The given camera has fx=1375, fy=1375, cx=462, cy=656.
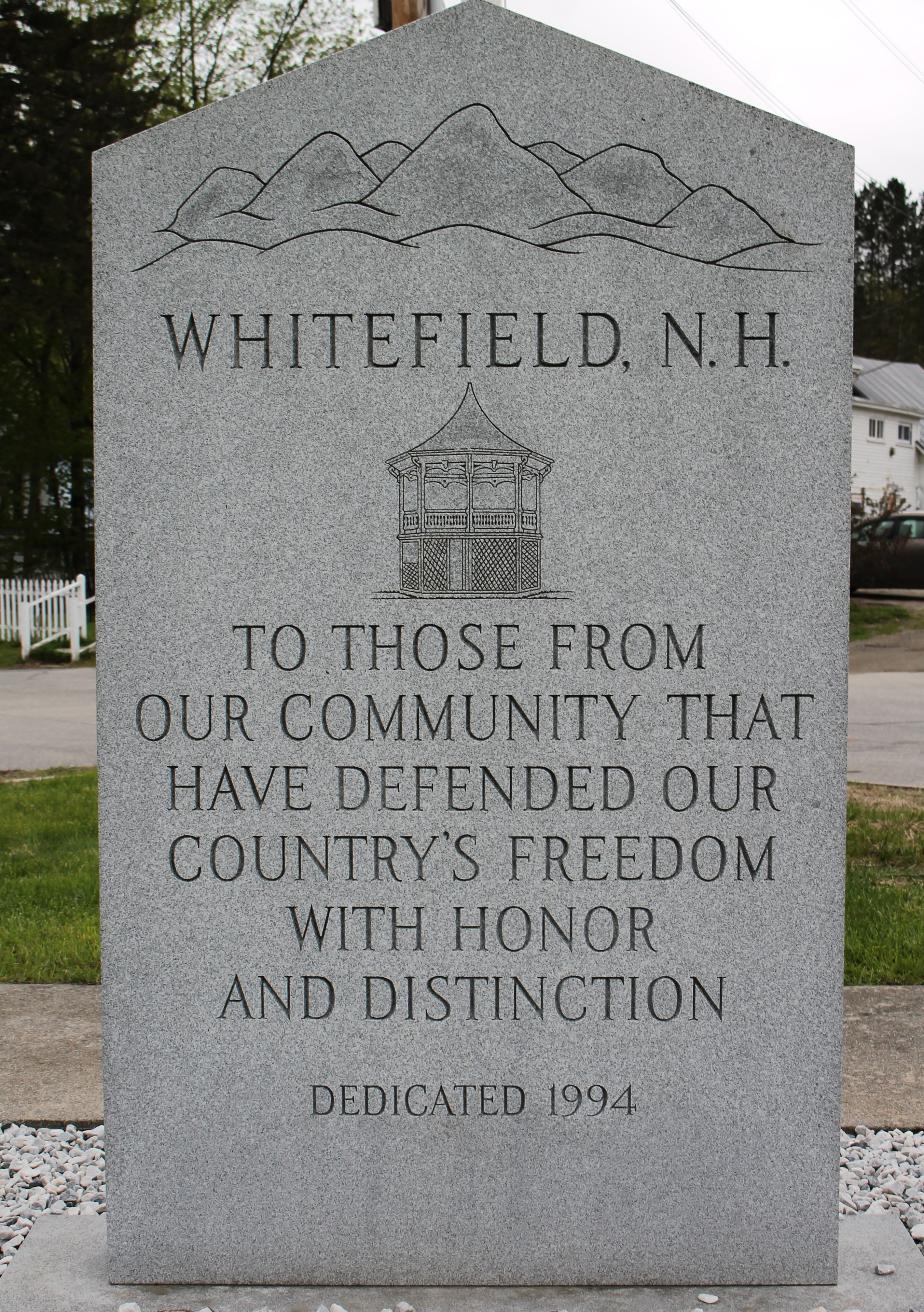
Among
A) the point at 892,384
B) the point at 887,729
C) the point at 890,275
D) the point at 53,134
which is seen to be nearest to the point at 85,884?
the point at 887,729

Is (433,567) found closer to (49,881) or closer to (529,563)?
(529,563)

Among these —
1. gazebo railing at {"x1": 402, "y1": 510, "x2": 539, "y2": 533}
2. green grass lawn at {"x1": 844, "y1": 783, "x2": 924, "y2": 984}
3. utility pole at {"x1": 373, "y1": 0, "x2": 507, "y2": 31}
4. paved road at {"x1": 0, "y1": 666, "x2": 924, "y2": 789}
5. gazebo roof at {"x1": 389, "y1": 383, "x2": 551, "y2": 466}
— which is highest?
utility pole at {"x1": 373, "y1": 0, "x2": 507, "y2": 31}

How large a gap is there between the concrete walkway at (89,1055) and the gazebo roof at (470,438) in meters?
2.31

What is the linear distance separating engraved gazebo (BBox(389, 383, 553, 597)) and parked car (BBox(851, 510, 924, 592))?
878 inches

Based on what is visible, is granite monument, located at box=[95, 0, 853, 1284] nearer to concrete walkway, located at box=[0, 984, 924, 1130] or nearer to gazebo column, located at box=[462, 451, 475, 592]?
gazebo column, located at box=[462, 451, 475, 592]

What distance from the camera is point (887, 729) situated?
12.2 metres

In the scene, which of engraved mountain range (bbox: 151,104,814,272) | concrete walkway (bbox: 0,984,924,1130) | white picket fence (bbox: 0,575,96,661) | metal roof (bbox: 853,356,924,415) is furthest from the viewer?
metal roof (bbox: 853,356,924,415)

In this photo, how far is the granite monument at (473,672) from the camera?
3.03m

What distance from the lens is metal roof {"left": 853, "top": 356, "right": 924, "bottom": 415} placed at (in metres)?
48.5

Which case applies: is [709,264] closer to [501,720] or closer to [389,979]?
[501,720]

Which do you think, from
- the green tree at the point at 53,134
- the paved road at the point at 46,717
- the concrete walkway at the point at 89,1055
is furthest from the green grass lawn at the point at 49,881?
the green tree at the point at 53,134

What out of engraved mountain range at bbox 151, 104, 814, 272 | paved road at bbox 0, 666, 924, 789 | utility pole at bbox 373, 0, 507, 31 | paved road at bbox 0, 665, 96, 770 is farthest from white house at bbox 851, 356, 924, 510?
engraved mountain range at bbox 151, 104, 814, 272

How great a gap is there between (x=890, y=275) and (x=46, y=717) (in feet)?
227

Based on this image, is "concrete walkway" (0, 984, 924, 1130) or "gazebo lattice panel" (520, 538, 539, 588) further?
"concrete walkway" (0, 984, 924, 1130)
